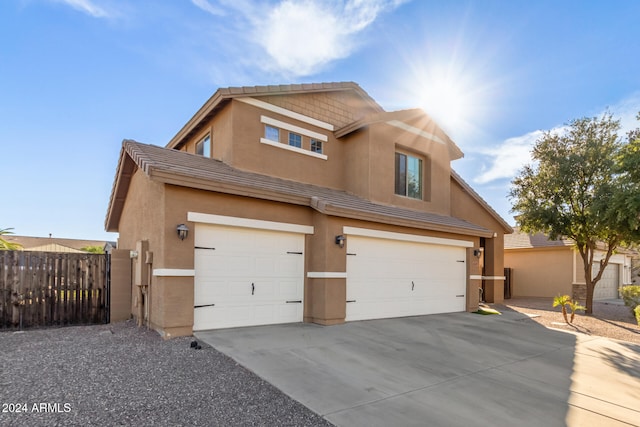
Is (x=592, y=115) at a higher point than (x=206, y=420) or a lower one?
higher

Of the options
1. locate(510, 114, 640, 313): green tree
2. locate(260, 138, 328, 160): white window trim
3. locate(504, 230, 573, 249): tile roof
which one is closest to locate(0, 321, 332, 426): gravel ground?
locate(260, 138, 328, 160): white window trim

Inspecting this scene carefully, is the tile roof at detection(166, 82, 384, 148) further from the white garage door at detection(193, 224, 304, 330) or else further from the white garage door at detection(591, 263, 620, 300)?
the white garage door at detection(591, 263, 620, 300)

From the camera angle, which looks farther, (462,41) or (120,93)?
(120,93)

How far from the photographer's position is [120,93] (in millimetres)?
10773

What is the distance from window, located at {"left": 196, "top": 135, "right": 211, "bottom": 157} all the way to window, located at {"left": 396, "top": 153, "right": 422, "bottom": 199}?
21.1ft

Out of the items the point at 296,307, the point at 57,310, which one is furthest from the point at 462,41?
the point at 57,310

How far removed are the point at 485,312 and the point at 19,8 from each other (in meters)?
15.3

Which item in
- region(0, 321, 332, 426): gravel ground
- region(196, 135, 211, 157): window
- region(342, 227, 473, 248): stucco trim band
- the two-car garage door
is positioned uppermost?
region(196, 135, 211, 157): window

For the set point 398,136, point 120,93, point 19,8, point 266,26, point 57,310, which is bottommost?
point 57,310

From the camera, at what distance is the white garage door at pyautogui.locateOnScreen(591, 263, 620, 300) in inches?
842

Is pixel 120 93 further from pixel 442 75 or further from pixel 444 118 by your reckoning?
pixel 444 118

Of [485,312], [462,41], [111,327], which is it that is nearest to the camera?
[111,327]

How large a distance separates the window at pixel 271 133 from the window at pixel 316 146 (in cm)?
138

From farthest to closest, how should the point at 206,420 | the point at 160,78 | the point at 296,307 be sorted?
the point at 160,78 → the point at 296,307 → the point at 206,420
